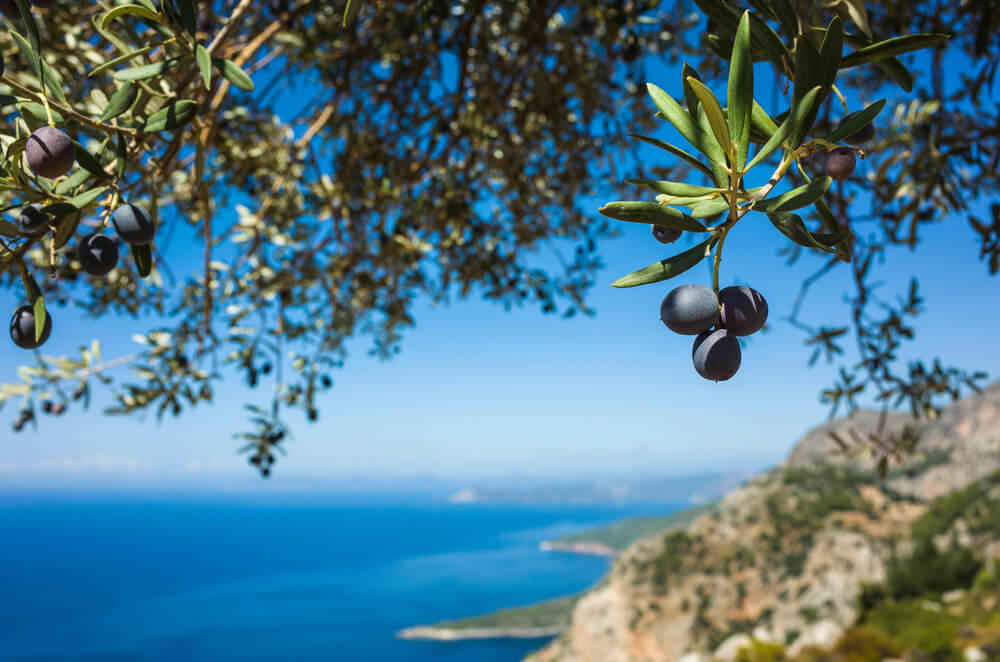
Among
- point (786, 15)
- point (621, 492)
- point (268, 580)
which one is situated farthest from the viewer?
point (621, 492)

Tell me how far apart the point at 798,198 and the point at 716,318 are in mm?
113

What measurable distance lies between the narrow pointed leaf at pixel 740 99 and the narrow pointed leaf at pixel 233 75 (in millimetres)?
619

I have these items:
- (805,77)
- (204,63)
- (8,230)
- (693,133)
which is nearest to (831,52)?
(805,77)

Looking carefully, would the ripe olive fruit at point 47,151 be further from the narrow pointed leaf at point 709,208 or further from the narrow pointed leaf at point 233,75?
the narrow pointed leaf at point 709,208

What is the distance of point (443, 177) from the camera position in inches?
99.3

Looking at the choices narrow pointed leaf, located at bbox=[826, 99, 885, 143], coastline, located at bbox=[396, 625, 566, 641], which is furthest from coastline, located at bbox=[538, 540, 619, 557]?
narrow pointed leaf, located at bbox=[826, 99, 885, 143]

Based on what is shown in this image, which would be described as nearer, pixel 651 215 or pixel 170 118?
pixel 651 215

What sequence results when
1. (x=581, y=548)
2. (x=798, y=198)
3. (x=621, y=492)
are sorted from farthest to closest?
1. (x=621, y=492)
2. (x=581, y=548)
3. (x=798, y=198)

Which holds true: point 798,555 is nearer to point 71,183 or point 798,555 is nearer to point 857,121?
point 857,121

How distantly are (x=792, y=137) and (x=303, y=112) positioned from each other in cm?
259

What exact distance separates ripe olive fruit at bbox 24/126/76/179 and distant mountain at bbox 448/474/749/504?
4665 inches

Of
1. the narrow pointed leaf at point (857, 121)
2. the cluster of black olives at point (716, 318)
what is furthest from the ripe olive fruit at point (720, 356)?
the narrow pointed leaf at point (857, 121)

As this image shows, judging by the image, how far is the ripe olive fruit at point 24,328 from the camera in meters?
0.74

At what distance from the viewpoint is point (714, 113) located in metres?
0.52
